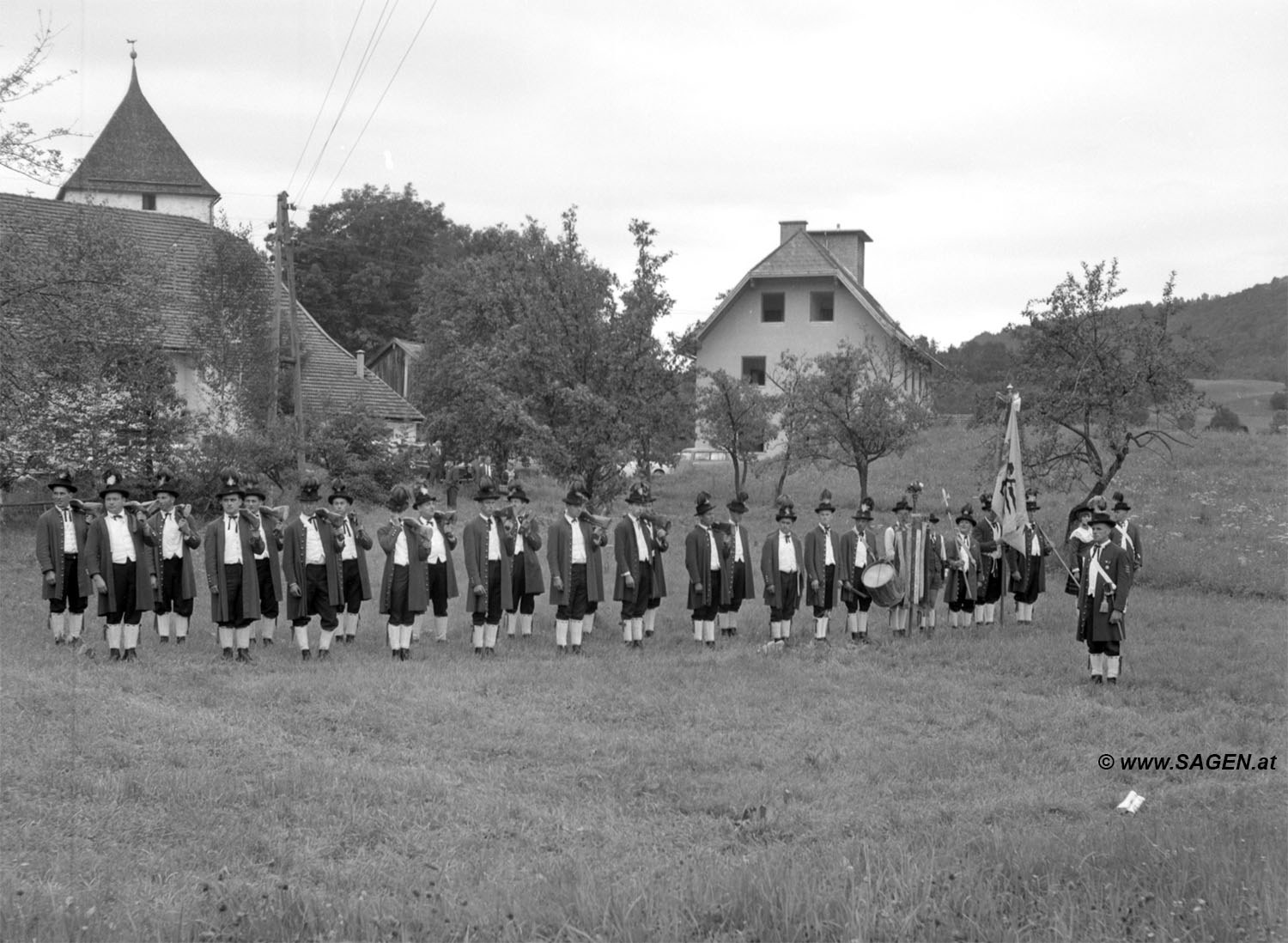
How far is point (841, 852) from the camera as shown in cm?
747

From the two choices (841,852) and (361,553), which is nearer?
(841,852)

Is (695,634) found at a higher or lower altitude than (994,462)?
lower

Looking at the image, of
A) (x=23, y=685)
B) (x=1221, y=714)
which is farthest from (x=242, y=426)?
(x=1221, y=714)

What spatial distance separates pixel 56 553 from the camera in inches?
575

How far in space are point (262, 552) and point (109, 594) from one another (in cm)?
169

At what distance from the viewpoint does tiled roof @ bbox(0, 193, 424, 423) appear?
3325 cm

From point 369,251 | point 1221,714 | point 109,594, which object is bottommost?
point 1221,714

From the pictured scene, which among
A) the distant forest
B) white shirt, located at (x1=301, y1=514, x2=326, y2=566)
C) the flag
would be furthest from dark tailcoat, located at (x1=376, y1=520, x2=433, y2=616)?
the distant forest

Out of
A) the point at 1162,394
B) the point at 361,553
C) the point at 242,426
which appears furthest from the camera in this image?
the point at 242,426

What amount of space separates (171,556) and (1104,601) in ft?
34.3

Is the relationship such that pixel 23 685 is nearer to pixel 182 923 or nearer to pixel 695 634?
pixel 182 923

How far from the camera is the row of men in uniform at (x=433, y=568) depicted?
14.6 meters

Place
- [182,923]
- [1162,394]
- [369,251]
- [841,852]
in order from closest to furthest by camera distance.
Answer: [182,923]
[841,852]
[1162,394]
[369,251]

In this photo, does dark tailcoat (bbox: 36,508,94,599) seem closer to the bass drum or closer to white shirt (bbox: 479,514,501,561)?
white shirt (bbox: 479,514,501,561)
